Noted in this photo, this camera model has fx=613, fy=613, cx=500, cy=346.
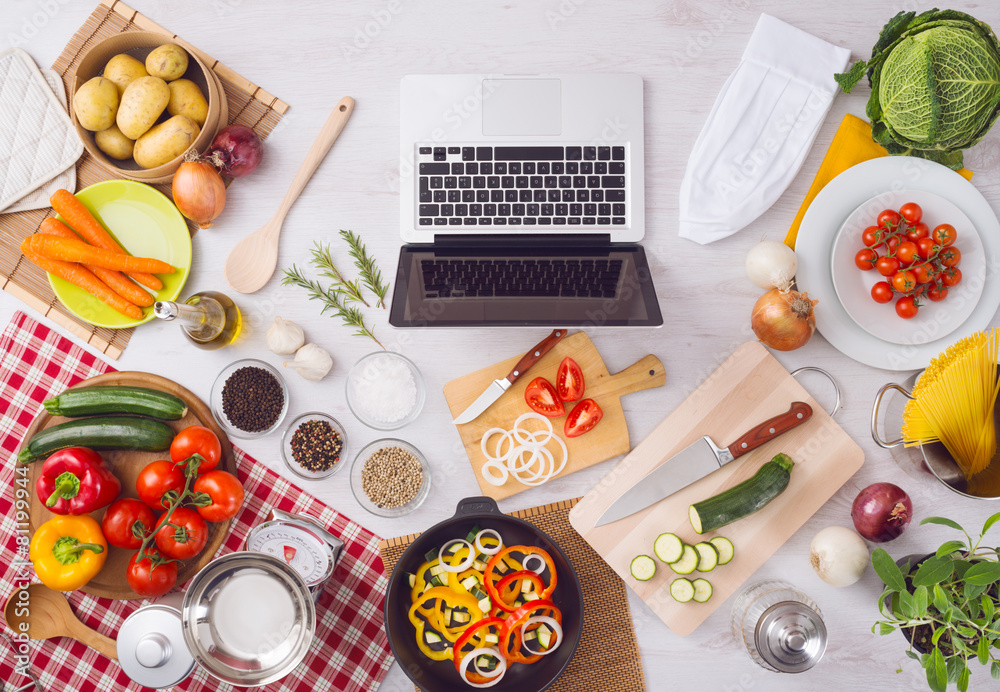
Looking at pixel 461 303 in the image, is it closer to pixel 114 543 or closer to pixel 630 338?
pixel 630 338

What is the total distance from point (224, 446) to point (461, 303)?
692 millimetres

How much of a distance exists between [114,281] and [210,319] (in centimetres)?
25

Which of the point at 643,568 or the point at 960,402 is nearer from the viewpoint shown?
the point at 960,402

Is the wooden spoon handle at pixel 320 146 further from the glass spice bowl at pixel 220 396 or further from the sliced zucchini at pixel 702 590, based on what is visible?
the sliced zucchini at pixel 702 590

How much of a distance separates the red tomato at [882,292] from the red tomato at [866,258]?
46 mm

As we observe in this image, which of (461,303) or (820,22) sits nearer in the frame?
(461,303)

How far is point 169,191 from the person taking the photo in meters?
1.52

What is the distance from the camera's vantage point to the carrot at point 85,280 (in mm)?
1439

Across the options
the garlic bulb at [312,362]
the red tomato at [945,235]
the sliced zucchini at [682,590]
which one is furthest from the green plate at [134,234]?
the red tomato at [945,235]

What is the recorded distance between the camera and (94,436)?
144 cm

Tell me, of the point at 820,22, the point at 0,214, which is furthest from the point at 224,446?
the point at 820,22

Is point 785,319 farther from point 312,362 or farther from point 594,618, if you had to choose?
point 312,362

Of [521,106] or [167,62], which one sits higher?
[167,62]

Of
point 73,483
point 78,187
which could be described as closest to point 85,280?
point 78,187
